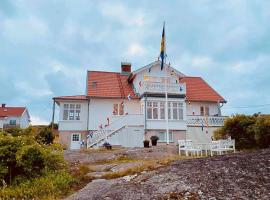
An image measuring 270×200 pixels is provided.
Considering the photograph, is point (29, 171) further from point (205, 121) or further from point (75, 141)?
point (205, 121)

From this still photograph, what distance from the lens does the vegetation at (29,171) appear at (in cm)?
850

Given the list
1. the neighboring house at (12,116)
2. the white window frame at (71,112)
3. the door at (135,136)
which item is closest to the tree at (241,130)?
the door at (135,136)

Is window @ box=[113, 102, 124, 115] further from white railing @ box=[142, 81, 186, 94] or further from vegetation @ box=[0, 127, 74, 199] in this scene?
vegetation @ box=[0, 127, 74, 199]

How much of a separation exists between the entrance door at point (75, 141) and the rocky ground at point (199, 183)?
24.2 m

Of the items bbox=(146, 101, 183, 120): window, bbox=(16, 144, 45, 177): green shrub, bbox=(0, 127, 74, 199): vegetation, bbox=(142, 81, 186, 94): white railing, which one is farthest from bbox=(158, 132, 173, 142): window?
bbox=(16, 144, 45, 177): green shrub

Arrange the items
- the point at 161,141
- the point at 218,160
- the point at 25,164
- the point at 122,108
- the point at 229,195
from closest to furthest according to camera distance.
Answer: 1. the point at 229,195
2. the point at 218,160
3. the point at 25,164
4. the point at 161,141
5. the point at 122,108

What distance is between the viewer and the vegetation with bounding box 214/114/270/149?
16.5 meters

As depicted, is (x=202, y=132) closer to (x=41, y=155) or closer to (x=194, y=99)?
(x=194, y=99)

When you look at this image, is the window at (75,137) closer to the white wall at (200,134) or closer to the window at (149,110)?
the window at (149,110)

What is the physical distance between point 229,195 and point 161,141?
25.1 m

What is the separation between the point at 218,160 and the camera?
8.45 meters

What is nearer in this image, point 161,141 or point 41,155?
point 41,155

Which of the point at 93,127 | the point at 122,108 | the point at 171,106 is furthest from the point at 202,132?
the point at 93,127

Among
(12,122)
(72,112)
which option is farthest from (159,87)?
(12,122)
